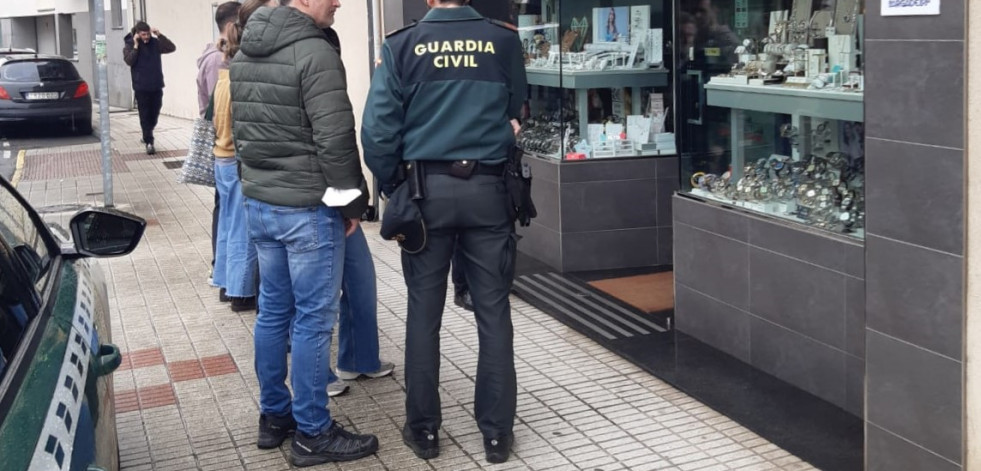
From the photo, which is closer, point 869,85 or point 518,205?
point 869,85

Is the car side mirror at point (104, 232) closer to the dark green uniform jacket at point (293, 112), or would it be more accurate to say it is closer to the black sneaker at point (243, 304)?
the dark green uniform jacket at point (293, 112)

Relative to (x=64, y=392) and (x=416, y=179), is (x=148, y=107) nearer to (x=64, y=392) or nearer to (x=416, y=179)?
(x=416, y=179)

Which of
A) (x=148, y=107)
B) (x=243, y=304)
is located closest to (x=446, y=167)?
(x=243, y=304)

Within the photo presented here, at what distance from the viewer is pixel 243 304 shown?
7.62 m

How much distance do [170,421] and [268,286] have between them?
1.02 metres

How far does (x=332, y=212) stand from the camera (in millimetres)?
4945

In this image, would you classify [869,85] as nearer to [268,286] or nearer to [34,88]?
[268,286]

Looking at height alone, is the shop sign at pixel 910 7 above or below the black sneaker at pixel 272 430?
above

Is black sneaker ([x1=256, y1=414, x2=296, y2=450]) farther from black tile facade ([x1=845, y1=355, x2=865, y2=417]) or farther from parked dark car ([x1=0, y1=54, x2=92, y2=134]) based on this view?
parked dark car ([x1=0, y1=54, x2=92, y2=134])

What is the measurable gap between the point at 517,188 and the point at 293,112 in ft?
3.11

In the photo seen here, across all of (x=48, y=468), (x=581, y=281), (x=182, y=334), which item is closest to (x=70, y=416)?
(x=48, y=468)

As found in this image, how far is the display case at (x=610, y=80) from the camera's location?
26.4 feet

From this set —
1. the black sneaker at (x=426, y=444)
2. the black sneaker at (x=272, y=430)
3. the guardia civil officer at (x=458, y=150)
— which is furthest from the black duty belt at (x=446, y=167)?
the black sneaker at (x=272, y=430)

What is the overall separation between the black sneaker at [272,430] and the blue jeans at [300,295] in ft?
0.44
